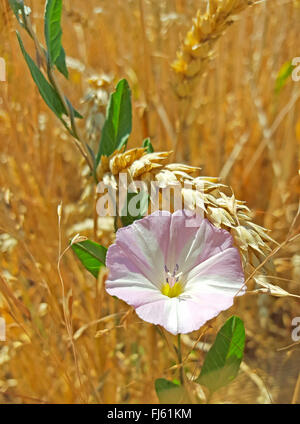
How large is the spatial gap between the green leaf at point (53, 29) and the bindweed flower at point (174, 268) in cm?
25

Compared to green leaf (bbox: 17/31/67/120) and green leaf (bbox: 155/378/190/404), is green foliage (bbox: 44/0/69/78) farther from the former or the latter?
green leaf (bbox: 155/378/190/404)

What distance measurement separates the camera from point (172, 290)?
50 cm

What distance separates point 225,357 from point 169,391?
80 millimetres

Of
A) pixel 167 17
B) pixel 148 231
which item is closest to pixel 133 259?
pixel 148 231

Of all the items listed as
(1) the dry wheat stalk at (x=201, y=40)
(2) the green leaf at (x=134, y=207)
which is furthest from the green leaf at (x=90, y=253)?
(1) the dry wheat stalk at (x=201, y=40)

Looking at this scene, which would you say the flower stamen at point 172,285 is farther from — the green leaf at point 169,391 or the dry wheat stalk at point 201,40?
the dry wheat stalk at point 201,40

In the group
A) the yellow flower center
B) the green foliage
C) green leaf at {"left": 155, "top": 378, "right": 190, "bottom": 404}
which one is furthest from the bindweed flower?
the green foliage

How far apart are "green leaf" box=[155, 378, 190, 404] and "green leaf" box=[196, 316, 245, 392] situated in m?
0.03

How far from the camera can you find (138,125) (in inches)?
36.0

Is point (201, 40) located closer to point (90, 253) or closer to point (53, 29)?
point (53, 29)

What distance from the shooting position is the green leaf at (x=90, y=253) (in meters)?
0.55

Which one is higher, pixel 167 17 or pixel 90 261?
pixel 167 17

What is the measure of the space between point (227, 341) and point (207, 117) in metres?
0.94

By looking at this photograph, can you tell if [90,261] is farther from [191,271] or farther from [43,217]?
[43,217]
